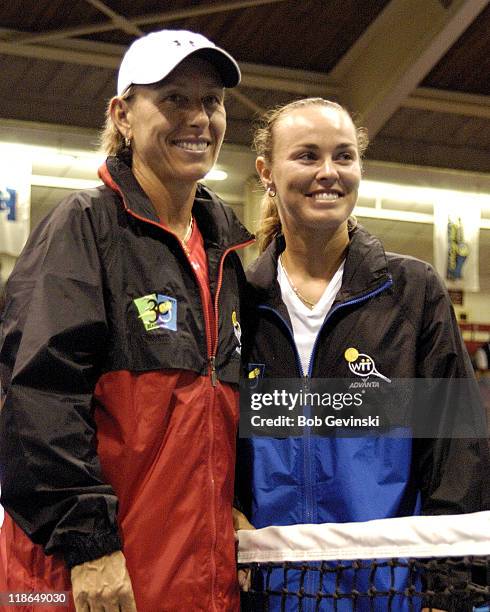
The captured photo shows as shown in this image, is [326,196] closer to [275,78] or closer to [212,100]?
[212,100]

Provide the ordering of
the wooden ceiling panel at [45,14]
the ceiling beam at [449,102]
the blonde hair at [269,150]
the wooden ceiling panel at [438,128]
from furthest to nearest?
the wooden ceiling panel at [438,128] → the ceiling beam at [449,102] → the wooden ceiling panel at [45,14] → the blonde hair at [269,150]

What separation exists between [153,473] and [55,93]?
6.57 meters

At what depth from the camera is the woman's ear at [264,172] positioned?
2.53 meters

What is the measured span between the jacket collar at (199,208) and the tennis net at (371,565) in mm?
660

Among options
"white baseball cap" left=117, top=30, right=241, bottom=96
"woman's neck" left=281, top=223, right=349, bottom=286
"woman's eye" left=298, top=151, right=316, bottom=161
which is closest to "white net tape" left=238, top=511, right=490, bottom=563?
"woman's neck" left=281, top=223, right=349, bottom=286

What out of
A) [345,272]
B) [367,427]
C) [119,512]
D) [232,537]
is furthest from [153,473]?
[345,272]

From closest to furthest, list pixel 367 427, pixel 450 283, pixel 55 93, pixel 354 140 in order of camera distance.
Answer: pixel 367 427 < pixel 354 140 < pixel 55 93 < pixel 450 283

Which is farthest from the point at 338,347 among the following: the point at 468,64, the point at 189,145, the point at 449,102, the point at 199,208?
the point at 449,102

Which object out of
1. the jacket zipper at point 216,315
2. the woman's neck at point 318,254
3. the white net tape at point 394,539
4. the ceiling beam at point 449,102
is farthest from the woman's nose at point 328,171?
the ceiling beam at point 449,102

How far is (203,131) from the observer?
2086 millimetres

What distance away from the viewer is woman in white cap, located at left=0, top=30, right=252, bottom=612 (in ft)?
5.68

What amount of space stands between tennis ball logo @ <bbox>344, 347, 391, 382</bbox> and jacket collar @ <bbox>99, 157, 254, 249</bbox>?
358 millimetres

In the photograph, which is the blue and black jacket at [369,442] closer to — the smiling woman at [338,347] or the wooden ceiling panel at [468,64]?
the smiling woman at [338,347]

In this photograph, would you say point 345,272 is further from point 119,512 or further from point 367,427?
point 119,512
